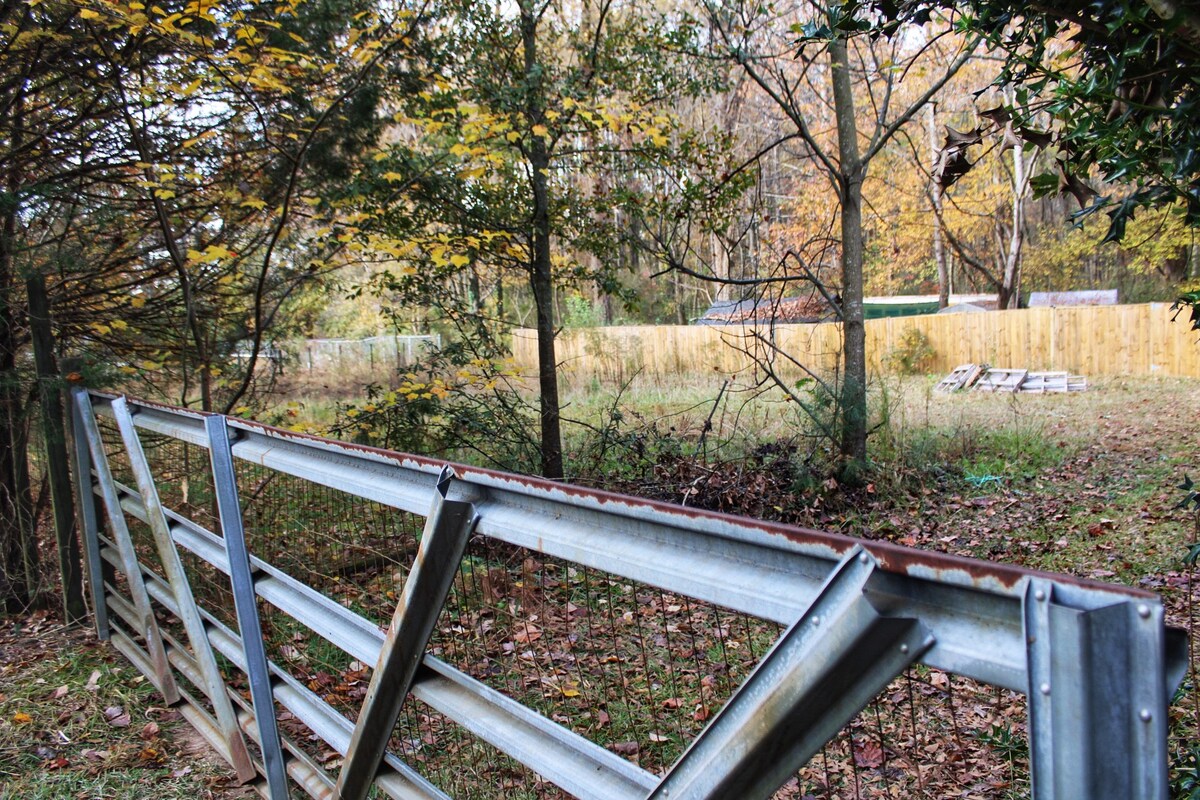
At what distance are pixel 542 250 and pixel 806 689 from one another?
7747mm

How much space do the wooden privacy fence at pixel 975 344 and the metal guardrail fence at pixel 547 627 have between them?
1399 cm

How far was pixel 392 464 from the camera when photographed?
2092mm

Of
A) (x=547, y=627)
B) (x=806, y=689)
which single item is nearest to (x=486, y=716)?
(x=547, y=627)

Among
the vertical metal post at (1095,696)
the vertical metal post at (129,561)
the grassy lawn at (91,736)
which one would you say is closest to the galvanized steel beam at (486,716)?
the vertical metal post at (1095,696)

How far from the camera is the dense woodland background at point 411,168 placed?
291 cm

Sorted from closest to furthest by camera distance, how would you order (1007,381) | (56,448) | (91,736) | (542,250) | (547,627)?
(547,627) → (91,736) → (56,448) → (542,250) → (1007,381)

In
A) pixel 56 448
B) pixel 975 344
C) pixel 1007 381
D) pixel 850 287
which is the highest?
pixel 850 287

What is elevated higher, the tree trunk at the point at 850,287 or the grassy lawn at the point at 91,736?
the tree trunk at the point at 850,287

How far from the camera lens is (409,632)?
6.64ft

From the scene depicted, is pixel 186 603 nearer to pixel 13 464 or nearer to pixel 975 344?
pixel 13 464

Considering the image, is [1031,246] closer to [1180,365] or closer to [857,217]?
[1180,365]

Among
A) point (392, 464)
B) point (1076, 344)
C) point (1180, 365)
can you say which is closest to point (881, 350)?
point (1076, 344)

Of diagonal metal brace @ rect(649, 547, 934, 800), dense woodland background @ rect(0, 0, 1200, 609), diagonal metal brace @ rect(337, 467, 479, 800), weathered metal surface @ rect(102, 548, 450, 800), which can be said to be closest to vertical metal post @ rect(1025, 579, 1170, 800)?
diagonal metal brace @ rect(649, 547, 934, 800)

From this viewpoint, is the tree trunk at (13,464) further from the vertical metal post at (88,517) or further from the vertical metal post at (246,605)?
the vertical metal post at (246,605)
